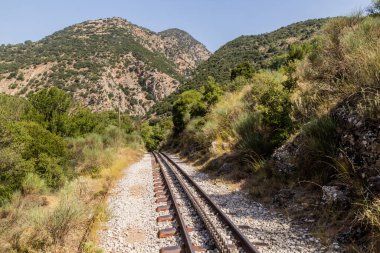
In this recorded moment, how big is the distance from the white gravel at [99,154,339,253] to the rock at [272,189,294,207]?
0.44 meters

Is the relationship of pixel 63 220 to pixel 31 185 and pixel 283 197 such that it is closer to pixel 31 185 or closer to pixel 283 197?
pixel 283 197

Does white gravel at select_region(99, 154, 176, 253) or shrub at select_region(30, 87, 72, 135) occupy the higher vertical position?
shrub at select_region(30, 87, 72, 135)

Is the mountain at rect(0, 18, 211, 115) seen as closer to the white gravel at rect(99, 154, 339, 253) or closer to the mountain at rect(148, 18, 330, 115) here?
the mountain at rect(148, 18, 330, 115)

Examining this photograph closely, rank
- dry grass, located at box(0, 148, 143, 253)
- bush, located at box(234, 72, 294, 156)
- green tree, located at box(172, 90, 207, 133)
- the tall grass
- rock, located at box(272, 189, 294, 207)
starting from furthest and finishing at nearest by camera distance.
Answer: green tree, located at box(172, 90, 207, 133)
bush, located at box(234, 72, 294, 156)
rock, located at box(272, 189, 294, 207)
the tall grass
dry grass, located at box(0, 148, 143, 253)

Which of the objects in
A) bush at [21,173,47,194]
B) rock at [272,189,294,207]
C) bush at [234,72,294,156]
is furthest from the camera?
bush at [21,173,47,194]

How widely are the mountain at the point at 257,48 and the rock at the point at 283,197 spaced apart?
6204 centimetres

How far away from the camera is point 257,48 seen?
83.6 metres

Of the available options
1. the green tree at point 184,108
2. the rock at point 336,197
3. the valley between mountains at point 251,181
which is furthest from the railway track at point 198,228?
the green tree at point 184,108

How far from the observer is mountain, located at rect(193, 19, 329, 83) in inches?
2854

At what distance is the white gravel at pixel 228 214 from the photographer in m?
6.01

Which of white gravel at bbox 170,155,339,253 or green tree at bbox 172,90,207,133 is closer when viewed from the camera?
white gravel at bbox 170,155,339,253

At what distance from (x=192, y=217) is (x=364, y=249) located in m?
4.13

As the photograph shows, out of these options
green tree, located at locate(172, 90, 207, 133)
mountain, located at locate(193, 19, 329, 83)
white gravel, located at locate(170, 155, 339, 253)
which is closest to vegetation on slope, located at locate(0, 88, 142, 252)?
white gravel, located at locate(170, 155, 339, 253)

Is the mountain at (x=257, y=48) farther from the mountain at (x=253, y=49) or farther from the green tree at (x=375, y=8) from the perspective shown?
the green tree at (x=375, y=8)
